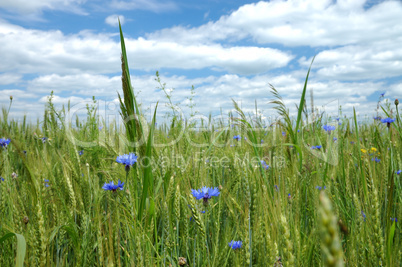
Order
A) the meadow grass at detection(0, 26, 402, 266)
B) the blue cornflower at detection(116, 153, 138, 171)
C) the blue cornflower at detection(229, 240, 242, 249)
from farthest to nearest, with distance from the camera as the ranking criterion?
the blue cornflower at detection(116, 153, 138, 171) → the blue cornflower at detection(229, 240, 242, 249) → the meadow grass at detection(0, 26, 402, 266)

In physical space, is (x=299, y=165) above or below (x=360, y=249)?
above

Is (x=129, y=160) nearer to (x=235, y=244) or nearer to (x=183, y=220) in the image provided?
(x=183, y=220)

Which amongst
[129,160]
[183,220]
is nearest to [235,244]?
[183,220]

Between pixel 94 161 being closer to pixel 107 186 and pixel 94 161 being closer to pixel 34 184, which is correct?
pixel 107 186

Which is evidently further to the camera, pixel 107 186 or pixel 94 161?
pixel 94 161

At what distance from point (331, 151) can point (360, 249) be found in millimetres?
971

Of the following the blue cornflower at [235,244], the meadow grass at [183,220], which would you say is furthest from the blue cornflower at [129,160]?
the blue cornflower at [235,244]

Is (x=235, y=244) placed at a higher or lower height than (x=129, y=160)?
lower

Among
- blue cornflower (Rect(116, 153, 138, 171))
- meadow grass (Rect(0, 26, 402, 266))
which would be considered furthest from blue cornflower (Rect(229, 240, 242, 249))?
blue cornflower (Rect(116, 153, 138, 171))

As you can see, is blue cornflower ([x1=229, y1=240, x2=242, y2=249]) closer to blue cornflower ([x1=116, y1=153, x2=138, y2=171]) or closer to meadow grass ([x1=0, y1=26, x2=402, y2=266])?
meadow grass ([x1=0, y1=26, x2=402, y2=266])

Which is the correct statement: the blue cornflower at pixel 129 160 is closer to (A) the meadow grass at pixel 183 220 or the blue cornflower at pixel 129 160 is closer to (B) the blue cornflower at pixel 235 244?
(A) the meadow grass at pixel 183 220

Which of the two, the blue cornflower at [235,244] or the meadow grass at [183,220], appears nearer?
the meadow grass at [183,220]

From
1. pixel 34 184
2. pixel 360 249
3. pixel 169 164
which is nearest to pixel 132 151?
pixel 34 184

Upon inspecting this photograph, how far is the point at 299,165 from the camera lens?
1932mm
